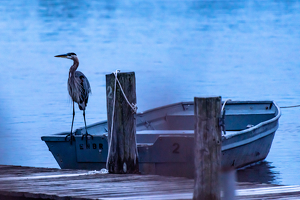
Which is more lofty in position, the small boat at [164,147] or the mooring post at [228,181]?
the mooring post at [228,181]

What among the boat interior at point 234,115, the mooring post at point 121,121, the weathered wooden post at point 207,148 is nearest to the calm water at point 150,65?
the mooring post at point 121,121

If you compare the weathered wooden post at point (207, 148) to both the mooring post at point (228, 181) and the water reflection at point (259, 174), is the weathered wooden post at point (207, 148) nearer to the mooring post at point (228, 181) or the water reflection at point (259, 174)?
the mooring post at point (228, 181)

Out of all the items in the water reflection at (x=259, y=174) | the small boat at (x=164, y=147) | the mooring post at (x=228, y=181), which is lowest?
the water reflection at (x=259, y=174)

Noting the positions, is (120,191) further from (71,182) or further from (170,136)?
(170,136)

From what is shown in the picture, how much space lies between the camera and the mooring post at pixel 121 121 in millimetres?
6961

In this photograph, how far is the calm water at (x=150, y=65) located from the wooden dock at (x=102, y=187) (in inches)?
15.2

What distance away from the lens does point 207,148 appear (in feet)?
16.3

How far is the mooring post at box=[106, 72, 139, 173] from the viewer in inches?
274

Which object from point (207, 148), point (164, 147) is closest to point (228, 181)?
point (207, 148)

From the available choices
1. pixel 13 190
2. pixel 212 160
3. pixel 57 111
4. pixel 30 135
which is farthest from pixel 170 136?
pixel 57 111

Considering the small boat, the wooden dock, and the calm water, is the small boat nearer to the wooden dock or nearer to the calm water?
the calm water

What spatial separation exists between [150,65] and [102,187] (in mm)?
17510

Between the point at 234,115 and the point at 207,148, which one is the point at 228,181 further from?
the point at 234,115

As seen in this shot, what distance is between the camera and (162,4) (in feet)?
184
